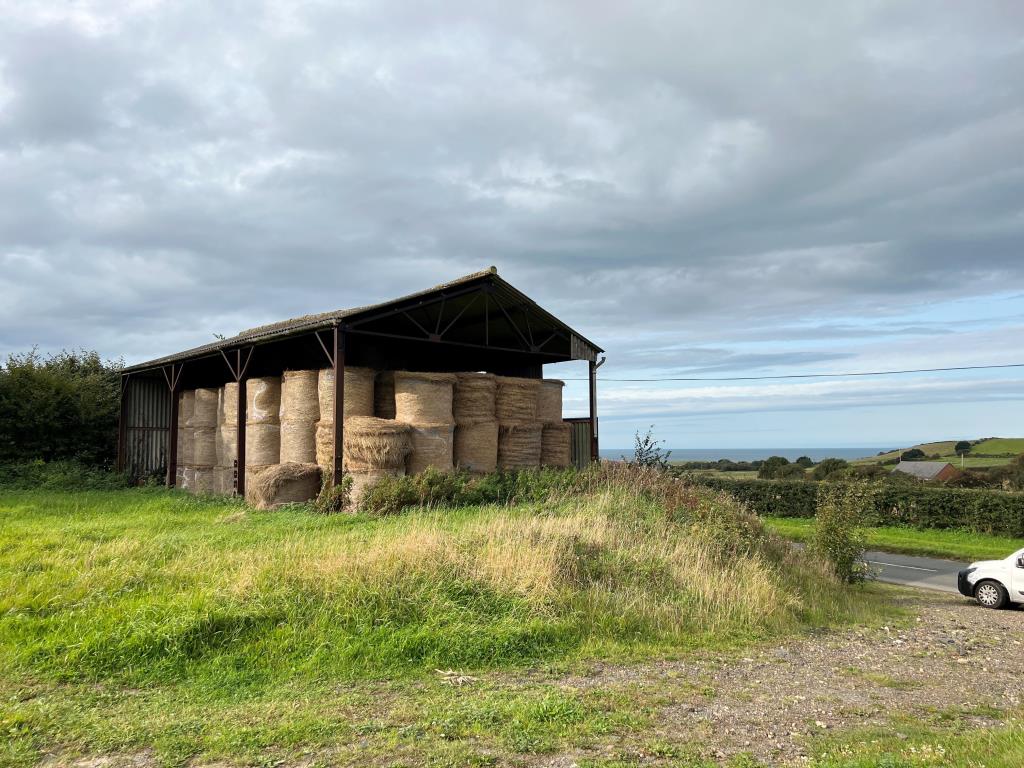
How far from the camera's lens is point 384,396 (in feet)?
51.3

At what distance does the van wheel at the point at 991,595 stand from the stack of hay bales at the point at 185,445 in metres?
18.5

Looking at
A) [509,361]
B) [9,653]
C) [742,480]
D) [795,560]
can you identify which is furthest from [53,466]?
[742,480]

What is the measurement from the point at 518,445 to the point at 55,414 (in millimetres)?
16677

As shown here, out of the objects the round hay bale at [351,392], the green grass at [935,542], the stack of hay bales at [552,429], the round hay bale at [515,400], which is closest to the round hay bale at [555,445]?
the stack of hay bales at [552,429]

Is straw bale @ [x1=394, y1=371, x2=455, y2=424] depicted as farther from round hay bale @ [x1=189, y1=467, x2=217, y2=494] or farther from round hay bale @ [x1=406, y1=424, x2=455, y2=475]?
round hay bale @ [x1=189, y1=467, x2=217, y2=494]

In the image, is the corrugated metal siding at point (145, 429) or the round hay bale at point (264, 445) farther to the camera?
the corrugated metal siding at point (145, 429)

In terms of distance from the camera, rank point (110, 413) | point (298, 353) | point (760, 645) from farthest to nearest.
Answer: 1. point (110, 413)
2. point (298, 353)
3. point (760, 645)

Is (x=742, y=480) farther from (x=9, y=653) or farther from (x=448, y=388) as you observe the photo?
(x=9, y=653)

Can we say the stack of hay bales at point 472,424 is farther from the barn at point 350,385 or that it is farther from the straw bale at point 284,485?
the straw bale at point 284,485

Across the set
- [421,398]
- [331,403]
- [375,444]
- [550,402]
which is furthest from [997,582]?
[331,403]

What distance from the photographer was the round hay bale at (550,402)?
679 inches

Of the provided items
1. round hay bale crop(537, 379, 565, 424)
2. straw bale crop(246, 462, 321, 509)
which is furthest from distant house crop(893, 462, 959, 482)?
straw bale crop(246, 462, 321, 509)

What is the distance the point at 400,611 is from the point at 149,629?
7.54 feet

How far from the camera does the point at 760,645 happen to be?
25.7 ft
